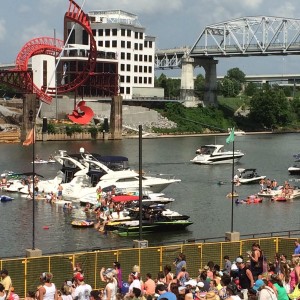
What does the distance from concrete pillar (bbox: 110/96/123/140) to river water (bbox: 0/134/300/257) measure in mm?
18273

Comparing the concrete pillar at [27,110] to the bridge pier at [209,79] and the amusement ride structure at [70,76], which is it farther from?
the bridge pier at [209,79]

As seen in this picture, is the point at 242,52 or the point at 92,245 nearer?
the point at 92,245

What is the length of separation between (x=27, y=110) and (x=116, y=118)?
57.0 ft

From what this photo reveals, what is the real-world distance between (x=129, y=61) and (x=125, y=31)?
20.4 ft

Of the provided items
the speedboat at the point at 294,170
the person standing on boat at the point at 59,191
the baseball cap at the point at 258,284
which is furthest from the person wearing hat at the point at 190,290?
the speedboat at the point at 294,170

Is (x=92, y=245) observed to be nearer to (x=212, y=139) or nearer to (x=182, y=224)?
(x=182, y=224)

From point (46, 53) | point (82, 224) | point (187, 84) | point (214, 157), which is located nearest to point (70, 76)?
point (46, 53)

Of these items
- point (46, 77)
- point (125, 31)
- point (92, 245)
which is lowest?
point (92, 245)

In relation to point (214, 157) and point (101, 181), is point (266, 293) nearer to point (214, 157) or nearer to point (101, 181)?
point (101, 181)

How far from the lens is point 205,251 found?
104ft

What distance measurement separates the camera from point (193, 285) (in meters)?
23.3

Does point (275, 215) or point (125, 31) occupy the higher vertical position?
point (125, 31)

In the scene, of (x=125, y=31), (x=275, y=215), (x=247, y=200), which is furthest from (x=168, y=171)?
(x=125, y=31)

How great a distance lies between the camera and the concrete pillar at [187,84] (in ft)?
616
